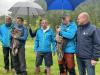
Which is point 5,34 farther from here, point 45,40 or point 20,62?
point 45,40

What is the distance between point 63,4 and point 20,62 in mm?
2183

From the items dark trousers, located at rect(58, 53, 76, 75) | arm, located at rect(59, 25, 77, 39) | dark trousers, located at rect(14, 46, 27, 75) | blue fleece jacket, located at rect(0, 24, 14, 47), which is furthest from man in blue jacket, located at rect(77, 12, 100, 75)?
blue fleece jacket, located at rect(0, 24, 14, 47)

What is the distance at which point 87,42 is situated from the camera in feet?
26.5

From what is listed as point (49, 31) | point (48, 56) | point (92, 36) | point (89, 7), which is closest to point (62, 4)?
point (49, 31)

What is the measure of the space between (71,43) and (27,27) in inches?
77.7

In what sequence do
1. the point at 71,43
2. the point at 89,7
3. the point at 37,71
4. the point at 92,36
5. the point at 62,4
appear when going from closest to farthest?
1. the point at 92,36
2. the point at 71,43
3. the point at 62,4
4. the point at 37,71
5. the point at 89,7

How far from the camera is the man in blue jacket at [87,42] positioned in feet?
26.2

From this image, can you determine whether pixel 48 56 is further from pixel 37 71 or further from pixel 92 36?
pixel 92 36

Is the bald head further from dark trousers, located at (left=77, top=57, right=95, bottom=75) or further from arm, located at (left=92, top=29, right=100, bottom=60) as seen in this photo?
dark trousers, located at (left=77, top=57, right=95, bottom=75)

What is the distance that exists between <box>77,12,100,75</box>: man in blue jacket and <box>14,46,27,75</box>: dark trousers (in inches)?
101

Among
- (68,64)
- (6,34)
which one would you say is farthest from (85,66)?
(6,34)

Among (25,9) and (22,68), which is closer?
(22,68)

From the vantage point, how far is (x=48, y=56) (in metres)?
10.3

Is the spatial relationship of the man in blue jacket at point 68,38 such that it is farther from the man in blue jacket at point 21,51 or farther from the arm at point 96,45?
the man in blue jacket at point 21,51
